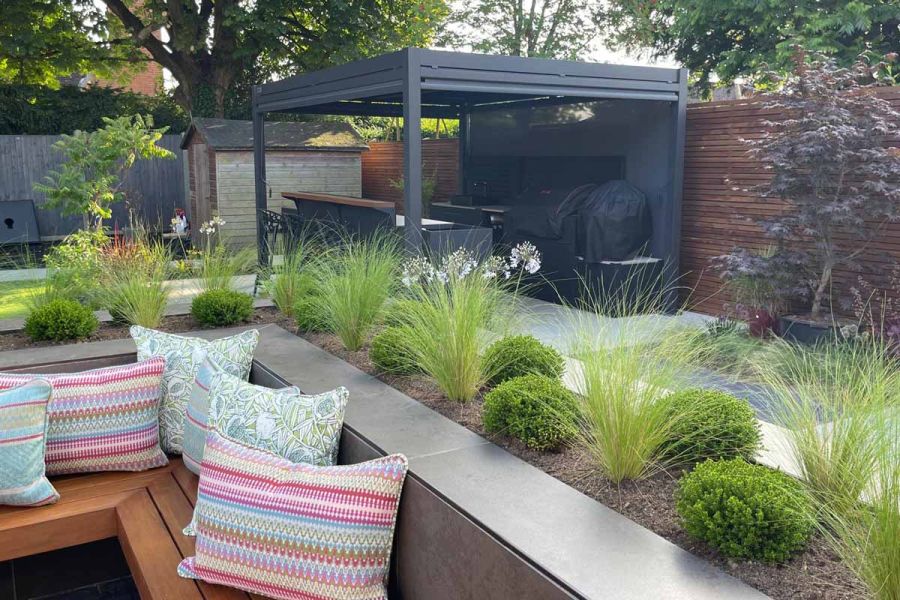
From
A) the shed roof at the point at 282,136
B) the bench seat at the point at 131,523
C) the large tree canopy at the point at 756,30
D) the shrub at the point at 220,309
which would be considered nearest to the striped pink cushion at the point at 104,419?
the bench seat at the point at 131,523

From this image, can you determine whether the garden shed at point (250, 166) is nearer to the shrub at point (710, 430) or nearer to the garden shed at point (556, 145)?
the garden shed at point (556, 145)

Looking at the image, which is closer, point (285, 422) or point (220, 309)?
point (285, 422)

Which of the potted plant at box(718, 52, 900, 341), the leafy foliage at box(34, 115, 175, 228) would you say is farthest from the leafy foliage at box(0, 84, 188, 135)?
the potted plant at box(718, 52, 900, 341)

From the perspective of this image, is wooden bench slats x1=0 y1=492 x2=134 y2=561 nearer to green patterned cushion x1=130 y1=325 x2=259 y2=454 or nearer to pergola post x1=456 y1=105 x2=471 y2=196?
green patterned cushion x1=130 y1=325 x2=259 y2=454

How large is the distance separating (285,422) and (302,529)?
50cm

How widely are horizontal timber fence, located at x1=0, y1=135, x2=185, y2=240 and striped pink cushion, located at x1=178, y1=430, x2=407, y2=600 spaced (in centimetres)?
1184

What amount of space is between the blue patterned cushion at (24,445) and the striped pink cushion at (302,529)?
2.84 feet

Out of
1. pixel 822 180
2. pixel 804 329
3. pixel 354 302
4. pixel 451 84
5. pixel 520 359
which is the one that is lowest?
pixel 804 329

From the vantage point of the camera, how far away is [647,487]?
8.09ft

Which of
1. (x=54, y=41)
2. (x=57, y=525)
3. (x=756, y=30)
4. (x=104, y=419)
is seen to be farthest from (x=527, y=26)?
(x=57, y=525)

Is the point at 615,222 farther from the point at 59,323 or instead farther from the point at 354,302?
the point at 59,323

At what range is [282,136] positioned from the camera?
39.9 ft

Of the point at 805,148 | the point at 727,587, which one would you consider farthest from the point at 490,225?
the point at 727,587

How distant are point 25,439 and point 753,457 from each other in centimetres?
250
